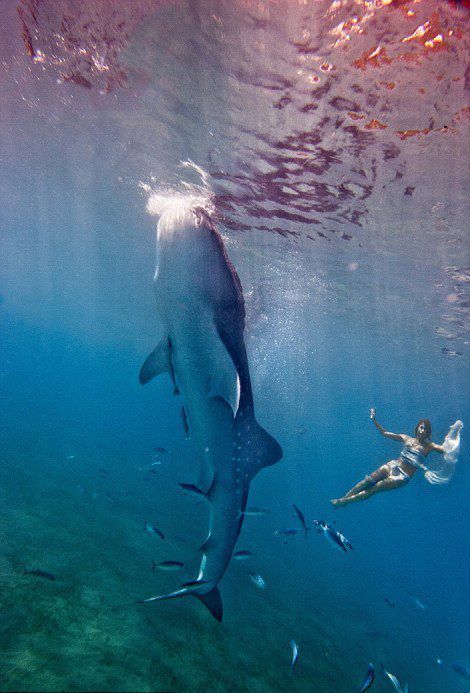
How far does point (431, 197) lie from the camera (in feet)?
34.3

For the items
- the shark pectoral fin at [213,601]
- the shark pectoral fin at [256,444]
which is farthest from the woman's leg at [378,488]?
the shark pectoral fin at [256,444]

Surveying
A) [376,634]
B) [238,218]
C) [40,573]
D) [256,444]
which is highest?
[238,218]

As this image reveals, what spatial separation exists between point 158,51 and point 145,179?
8.06m

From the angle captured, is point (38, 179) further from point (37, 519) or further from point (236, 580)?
point (236, 580)

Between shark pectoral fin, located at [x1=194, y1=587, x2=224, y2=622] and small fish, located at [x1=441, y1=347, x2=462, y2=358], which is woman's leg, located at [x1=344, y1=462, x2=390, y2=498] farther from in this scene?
small fish, located at [x1=441, y1=347, x2=462, y2=358]

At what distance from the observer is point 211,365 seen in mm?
2945

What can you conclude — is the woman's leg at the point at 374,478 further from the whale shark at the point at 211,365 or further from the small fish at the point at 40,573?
the small fish at the point at 40,573

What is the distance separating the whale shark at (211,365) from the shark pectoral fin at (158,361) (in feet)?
0.04

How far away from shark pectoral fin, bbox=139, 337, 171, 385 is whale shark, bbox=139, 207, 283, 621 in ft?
0.04

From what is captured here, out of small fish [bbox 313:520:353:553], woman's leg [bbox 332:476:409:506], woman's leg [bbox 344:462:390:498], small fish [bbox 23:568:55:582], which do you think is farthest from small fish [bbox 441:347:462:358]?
small fish [bbox 23:568:55:582]

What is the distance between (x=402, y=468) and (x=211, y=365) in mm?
9056

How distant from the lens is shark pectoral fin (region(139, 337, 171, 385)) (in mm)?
3361

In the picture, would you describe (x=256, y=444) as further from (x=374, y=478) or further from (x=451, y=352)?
(x=451, y=352)

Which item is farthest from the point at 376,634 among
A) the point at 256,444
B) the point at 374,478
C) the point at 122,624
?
the point at 256,444
